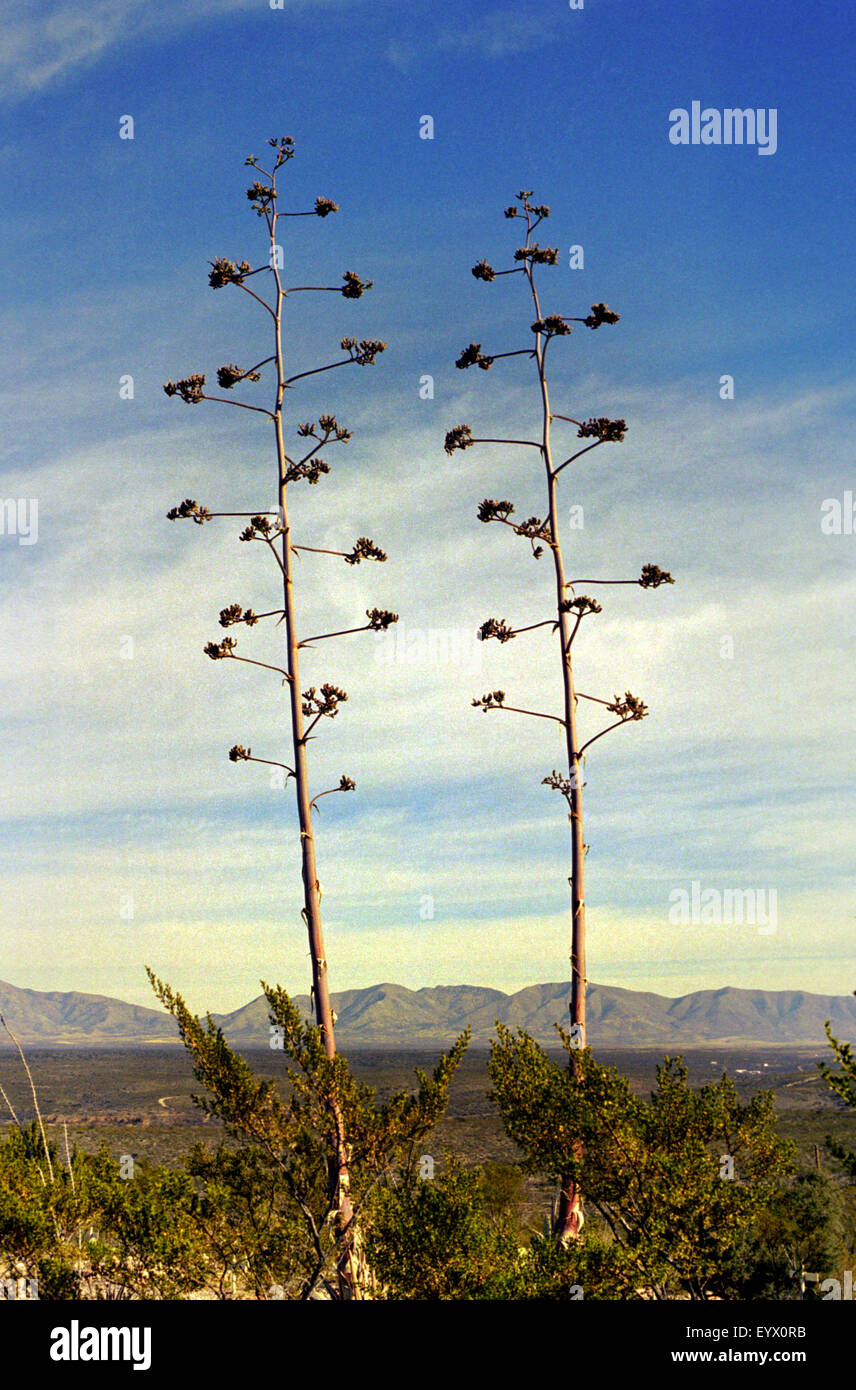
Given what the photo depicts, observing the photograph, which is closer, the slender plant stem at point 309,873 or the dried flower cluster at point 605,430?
the slender plant stem at point 309,873

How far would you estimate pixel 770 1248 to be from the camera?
19500 millimetres

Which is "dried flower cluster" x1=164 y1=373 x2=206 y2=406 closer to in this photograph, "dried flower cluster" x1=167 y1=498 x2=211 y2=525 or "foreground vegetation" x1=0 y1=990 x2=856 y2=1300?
"dried flower cluster" x1=167 y1=498 x2=211 y2=525

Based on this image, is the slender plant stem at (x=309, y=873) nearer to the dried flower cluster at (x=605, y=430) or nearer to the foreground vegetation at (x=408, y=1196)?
the foreground vegetation at (x=408, y=1196)

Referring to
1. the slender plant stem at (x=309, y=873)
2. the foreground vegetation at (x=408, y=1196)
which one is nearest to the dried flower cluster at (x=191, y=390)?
the slender plant stem at (x=309, y=873)

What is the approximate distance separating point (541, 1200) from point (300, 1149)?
29.3 meters

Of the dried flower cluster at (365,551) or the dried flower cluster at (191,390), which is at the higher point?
the dried flower cluster at (191,390)

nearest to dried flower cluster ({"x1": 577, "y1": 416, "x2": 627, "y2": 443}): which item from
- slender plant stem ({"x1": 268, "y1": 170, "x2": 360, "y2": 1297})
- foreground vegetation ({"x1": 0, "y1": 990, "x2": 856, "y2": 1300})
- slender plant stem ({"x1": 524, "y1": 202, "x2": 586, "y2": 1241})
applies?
slender plant stem ({"x1": 524, "y1": 202, "x2": 586, "y2": 1241})

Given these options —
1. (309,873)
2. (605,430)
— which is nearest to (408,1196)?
(309,873)

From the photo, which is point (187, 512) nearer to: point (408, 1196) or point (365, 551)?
point (365, 551)

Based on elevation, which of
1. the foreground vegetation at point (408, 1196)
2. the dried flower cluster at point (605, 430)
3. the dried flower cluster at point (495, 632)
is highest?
the dried flower cluster at point (605, 430)

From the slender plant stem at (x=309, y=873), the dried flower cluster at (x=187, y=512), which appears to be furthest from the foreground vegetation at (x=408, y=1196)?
the dried flower cluster at (x=187, y=512)
